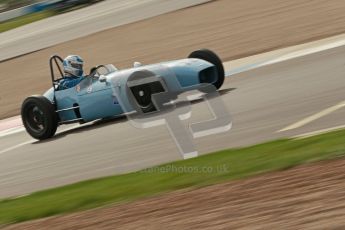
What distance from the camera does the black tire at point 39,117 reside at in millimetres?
13430

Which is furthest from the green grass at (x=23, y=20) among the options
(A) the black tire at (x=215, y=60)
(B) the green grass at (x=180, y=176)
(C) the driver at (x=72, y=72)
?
(B) the green grass at (x=180, y=176)

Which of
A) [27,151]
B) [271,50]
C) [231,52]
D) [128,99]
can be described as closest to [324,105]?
[128,99]

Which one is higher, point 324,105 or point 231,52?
point 324,105

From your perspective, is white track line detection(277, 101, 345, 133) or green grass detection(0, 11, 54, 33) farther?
green grass detection(0, 11, 54, 33)

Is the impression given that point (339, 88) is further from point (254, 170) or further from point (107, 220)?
point (107, 220)

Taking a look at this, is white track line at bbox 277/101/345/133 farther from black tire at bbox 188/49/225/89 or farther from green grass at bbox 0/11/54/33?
green grass at bbox 0/11/54/33

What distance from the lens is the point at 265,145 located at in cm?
820

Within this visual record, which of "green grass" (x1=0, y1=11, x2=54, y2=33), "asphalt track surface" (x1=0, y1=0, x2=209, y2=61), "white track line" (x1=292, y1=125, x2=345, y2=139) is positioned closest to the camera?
"white track line" (x1=292, y1=125, x2=345, y2=139)

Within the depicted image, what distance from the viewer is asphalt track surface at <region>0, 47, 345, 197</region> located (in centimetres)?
942

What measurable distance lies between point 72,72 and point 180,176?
655cm

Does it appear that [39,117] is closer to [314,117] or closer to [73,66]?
[73,66]

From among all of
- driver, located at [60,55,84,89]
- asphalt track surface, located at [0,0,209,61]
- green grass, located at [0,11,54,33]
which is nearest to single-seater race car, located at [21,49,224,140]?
driver, located at [60,55,84,89]

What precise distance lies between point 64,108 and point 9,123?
4.11m

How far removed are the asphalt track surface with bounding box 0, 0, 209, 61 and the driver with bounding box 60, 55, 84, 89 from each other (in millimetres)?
13895
